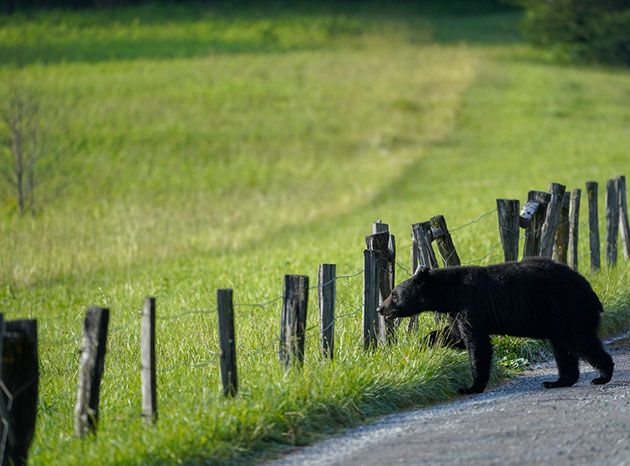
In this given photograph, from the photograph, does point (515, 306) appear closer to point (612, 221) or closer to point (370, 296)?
point (370, 296)

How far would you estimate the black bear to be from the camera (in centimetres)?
1002

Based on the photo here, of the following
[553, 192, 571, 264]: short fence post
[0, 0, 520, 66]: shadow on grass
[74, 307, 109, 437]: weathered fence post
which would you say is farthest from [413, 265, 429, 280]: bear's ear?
[0, 0, 520, 66]: shadow on grass

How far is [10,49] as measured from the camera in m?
56.8

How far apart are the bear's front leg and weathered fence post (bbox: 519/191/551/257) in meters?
2.72

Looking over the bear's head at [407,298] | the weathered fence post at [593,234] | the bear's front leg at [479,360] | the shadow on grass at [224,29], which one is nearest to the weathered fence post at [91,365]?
the bear's head at [407,298]

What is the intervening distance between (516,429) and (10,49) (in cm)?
5165

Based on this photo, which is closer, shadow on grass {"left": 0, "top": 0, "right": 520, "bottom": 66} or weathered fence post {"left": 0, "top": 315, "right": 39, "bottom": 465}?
weathered fence post {"left": 0, "top": 315, "right": 39, "bottom": 465}

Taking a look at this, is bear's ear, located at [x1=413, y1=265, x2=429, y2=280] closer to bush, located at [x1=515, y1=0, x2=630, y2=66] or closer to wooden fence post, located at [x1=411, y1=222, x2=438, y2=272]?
wooden fence post, located at [x1=411, y1=222, x2=438, y2=272]

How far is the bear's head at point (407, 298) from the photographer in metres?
10.3

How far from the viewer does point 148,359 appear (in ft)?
26.5

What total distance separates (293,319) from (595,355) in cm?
260

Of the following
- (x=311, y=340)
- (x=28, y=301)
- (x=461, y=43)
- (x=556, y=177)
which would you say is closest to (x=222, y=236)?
(x=28, y=301)

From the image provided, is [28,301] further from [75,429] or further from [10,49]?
[10,49]

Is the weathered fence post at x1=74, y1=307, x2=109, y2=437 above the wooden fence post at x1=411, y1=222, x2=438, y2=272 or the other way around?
the other way around
